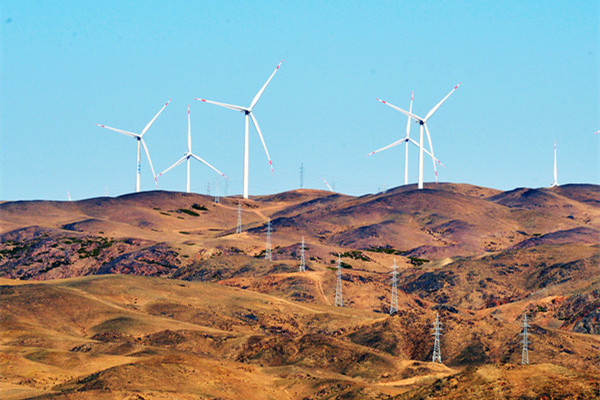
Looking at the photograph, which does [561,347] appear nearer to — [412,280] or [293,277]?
[293,277]

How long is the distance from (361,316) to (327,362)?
3927 centimetres

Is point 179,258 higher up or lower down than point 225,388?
higher up

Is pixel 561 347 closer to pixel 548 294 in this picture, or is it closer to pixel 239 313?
pixel 239 313

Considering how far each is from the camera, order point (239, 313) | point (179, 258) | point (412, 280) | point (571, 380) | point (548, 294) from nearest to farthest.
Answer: point (571, 380) → point (239, 313) → point (548, 294) → point (412, 280) → point (179, 258)

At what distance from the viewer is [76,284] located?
125 m

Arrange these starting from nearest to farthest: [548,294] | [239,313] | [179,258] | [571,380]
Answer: [571,380], [239,313], [548,294], [179,258]

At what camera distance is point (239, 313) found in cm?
12112

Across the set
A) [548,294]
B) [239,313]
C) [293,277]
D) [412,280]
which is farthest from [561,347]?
[412,280]

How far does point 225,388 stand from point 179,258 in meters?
133

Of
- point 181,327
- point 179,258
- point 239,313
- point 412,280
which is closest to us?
point 181,327

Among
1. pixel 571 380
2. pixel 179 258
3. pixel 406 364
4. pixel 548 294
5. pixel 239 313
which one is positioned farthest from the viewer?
pixel 179 258

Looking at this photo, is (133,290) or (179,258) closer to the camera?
(133,290)

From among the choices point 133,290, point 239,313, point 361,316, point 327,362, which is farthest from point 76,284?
point 327,362

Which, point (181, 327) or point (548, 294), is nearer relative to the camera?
point (181, 327)
